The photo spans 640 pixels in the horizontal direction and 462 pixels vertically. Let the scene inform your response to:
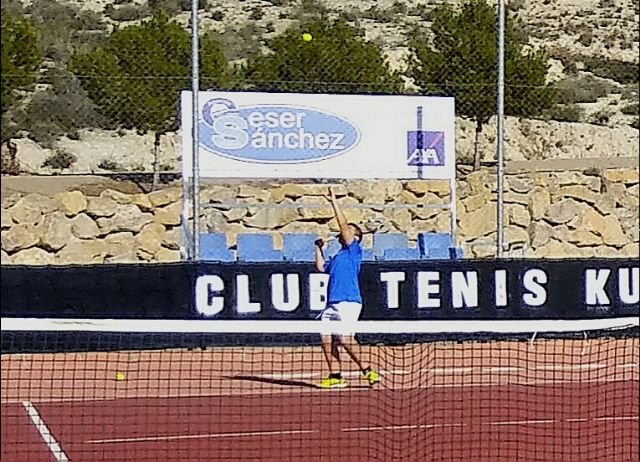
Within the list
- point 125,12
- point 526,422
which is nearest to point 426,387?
point 526,422

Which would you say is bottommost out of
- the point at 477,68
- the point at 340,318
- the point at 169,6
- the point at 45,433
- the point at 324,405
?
the point at 324,405

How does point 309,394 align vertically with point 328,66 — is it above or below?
below

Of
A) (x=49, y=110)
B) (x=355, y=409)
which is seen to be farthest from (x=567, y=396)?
(x=49, y=110)

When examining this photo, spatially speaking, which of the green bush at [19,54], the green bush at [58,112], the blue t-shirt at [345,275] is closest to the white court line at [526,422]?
the blue t-shirt at [345,275]

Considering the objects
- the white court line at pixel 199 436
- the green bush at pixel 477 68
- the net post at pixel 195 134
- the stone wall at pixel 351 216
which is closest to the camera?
the white court line at pixel 199 436

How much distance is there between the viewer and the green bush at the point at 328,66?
14930mm

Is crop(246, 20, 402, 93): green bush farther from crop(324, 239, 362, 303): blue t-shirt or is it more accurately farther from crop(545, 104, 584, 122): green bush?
crop(545, 104, 584, 122): green bush

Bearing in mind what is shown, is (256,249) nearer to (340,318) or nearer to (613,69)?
(340,318)

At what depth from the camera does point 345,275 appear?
9695mm

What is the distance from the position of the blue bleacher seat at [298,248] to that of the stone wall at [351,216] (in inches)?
19.8

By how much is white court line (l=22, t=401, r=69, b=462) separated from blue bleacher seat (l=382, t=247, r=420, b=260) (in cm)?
460

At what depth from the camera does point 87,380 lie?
33.4 ft

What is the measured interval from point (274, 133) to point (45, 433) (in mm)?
5812

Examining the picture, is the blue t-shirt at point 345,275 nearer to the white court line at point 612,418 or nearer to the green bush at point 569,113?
the white court line at point 612,418
